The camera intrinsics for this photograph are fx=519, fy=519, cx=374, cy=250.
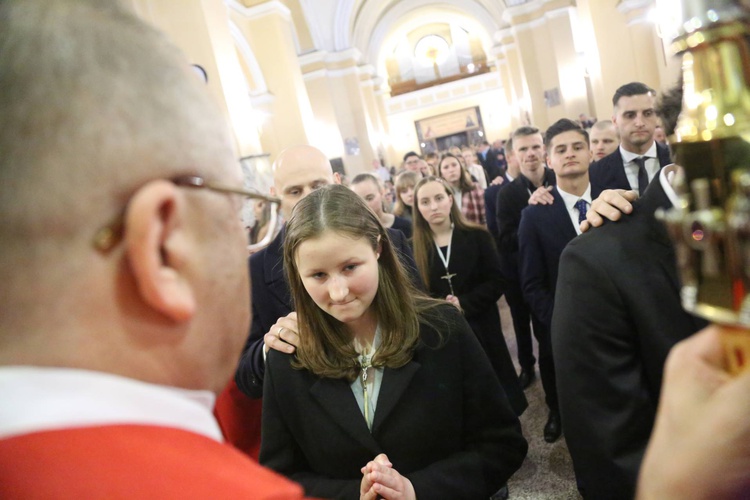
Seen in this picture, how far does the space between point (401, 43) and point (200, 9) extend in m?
27.3

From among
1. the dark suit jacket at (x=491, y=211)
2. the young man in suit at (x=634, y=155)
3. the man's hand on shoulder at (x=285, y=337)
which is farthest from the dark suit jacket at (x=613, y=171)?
the man's hand on shoulder at (x=285, y=337)

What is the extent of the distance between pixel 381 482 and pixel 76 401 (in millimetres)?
993

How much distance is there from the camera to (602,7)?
9.12 meters

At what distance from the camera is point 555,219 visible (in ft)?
10.2

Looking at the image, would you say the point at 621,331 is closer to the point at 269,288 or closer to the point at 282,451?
the point at 282,451

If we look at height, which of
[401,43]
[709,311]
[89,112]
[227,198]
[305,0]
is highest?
[401,43]

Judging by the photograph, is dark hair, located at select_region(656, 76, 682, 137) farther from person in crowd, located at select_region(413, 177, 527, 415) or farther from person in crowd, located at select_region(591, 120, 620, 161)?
person in crowd, located at select_region(591, 120, 620, 161)

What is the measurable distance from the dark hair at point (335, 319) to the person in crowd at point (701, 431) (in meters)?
1.10

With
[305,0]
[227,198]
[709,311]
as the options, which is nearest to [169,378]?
[227,198]

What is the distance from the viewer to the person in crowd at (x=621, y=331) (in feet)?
4.55

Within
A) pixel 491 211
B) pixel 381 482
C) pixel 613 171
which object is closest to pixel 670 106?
pixel 381 482

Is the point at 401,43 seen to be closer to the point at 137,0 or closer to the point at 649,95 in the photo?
the point at 137,0

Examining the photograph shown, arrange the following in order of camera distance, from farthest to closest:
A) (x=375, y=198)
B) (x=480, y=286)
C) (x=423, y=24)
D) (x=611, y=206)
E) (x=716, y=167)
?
(x=423, y=24), (x=375, y=198), (x=480, y=286), (x=611, y=206), (x=716, y=167)

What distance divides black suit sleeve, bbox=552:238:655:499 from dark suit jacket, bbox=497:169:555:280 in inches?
97.7
